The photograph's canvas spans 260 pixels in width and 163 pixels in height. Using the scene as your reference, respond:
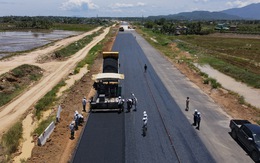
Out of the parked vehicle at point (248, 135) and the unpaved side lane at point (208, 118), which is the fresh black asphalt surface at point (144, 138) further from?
the parked vehicle at point (248, 135)

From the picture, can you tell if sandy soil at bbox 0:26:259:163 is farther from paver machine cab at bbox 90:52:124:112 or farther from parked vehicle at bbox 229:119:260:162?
parked vehicle at bbox 229:119:260:162

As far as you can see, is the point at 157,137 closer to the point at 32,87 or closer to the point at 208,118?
the point at 208,118

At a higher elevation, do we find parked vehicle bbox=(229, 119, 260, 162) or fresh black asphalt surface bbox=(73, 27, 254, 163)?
parked vehicle bbox=(229, 119, 260, 162)

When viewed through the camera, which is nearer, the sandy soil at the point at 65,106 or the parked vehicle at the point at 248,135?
the parked vehicle at the point at 248,135

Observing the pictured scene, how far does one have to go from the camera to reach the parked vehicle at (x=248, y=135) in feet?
53.4

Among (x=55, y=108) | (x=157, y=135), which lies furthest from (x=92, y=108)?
(x=157, y=135)

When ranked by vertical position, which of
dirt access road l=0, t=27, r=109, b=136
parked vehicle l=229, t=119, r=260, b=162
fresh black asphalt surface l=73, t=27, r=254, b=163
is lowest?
dirt access road l=0, t=27, r=109, b=136

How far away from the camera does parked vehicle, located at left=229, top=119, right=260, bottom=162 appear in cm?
1627

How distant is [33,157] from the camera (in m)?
16.5

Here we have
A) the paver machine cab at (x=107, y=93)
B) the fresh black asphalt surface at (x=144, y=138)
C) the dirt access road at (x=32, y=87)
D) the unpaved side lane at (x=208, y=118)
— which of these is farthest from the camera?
the dirt access road at (x=32, y=87)

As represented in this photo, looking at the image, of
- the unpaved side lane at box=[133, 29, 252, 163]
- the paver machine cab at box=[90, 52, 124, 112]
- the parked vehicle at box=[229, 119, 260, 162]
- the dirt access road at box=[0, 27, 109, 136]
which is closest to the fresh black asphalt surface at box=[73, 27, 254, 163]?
the unpaved side lane at box=[133, 29, 252, 163]

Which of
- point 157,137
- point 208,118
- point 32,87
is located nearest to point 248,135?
point 208,118

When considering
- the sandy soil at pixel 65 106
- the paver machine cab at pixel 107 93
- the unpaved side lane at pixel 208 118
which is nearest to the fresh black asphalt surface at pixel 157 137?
the unpaved side lane at pixel 208 118

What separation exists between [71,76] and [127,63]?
9.27m
